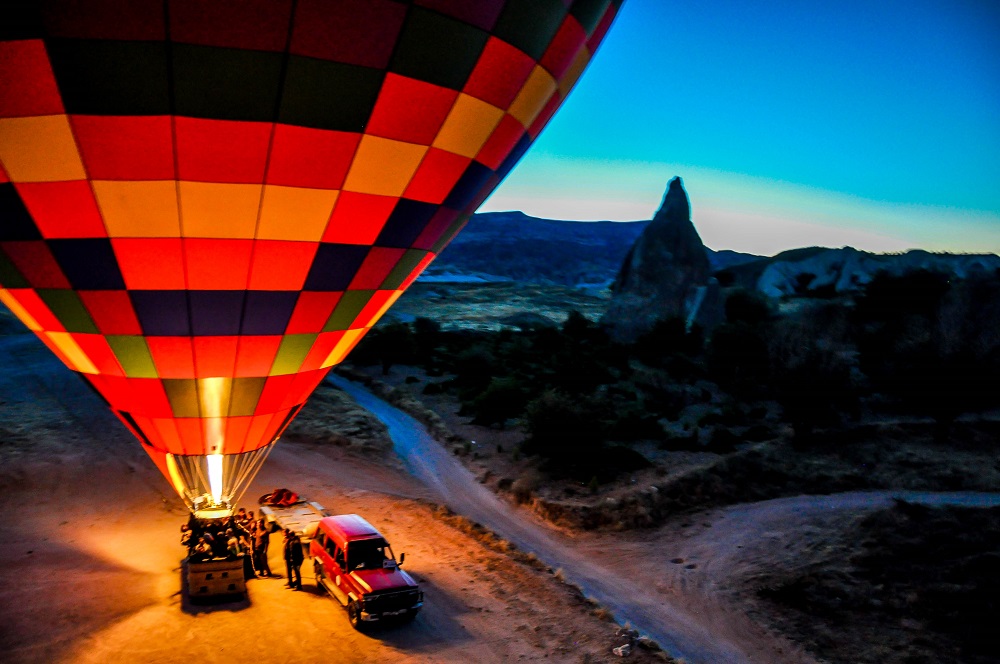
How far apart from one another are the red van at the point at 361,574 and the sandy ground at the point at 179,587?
0.26 m

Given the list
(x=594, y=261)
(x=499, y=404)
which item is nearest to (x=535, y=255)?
(x=594, y=261)

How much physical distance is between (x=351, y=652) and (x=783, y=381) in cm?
1661

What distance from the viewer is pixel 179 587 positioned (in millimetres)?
10273

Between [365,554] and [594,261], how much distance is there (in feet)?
460

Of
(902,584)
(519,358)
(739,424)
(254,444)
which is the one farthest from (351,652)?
(519,358)

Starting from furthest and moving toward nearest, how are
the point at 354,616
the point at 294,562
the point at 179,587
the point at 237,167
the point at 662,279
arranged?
the point at 662,279 → the point at 294,562 → the point at 179,587 → the point at 354,616 → the point at 237,167

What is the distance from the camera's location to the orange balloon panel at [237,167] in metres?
5.73

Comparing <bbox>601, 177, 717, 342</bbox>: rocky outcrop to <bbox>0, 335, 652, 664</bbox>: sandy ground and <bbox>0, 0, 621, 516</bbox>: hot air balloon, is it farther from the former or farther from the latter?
<bbox>0, 0, 621, 516</bbox>: hot air balloon

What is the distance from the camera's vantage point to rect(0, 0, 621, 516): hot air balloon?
5.72m

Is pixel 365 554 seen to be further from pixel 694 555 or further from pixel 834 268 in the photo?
pixel 834 268

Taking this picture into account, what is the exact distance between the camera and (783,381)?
21219mm

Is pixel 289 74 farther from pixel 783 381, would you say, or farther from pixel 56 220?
pixel 783 381

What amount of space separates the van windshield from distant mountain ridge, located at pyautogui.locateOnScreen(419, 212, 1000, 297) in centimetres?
4837

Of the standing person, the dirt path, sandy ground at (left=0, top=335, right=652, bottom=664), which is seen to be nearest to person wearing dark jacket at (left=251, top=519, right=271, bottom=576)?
the standing person
